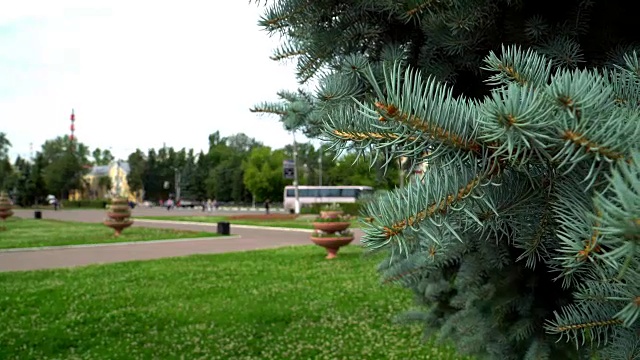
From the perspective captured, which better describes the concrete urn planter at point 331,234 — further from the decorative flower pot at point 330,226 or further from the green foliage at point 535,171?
the green foliage at point 535,171

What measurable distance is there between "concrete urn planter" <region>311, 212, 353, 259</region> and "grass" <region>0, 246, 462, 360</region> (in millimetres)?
2591

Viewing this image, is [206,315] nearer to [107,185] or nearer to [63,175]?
[63,175]

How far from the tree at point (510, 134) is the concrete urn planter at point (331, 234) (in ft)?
41.8

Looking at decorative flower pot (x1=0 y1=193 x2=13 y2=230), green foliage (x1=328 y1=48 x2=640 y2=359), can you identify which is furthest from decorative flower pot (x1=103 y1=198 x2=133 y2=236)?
green foliage (x1=328 y1=48 x2=640 y2=359)

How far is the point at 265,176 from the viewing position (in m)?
65.9

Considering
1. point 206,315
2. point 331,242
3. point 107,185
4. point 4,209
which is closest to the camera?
point 206,315

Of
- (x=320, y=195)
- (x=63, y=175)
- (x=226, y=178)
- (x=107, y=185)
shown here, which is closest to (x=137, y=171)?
Answer: (x=107, y=185)

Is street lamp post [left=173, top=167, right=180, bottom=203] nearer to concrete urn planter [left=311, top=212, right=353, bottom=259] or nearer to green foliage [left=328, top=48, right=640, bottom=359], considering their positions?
concrete urn planter [left=311, top=212, right=353, bottom=259]

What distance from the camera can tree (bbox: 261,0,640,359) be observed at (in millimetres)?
825

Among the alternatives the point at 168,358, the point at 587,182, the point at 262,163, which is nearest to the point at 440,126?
Answer: the point at 587,182

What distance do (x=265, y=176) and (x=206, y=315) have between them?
58.5m

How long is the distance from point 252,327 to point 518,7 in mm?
6186

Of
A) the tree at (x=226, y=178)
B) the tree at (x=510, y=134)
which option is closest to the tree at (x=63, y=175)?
the tree at (x=226, y=178)

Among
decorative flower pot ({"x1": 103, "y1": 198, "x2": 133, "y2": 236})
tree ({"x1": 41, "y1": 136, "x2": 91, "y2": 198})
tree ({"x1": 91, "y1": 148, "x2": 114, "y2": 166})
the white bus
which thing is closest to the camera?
decorative flower pot ({"x1": 103, "y1": 198, "x2": 133, "y2": 236})
